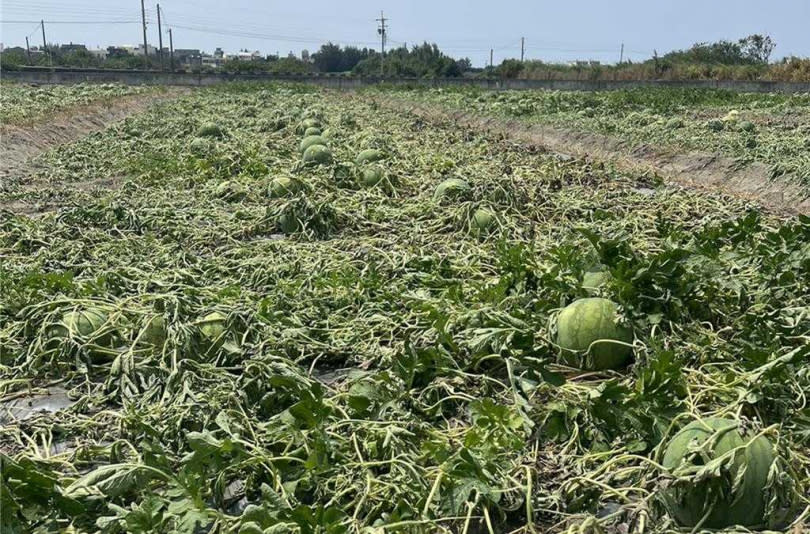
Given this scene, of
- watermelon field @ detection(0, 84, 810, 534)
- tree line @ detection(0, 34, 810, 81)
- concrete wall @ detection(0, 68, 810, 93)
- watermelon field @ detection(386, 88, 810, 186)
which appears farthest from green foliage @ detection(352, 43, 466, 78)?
watermelon field @ detection(0, 84, 810, 534)

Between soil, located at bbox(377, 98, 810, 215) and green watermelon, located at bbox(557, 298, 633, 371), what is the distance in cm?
656

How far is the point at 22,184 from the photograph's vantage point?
35.7 ft

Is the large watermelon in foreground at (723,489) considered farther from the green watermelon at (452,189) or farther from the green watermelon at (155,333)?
the green watermelon at (452,189)

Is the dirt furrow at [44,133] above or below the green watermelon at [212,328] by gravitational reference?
above

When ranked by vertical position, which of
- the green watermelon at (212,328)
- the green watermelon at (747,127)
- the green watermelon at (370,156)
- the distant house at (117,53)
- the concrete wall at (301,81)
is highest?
the distant house at (117,53)

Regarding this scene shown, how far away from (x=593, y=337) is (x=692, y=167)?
9.87 metres

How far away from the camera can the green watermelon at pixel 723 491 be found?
283cm

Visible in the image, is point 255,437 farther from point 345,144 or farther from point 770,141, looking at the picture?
point 770,141

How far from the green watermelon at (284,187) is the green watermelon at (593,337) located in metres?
5.49

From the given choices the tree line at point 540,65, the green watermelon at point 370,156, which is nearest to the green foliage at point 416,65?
the tree line at point 540,65

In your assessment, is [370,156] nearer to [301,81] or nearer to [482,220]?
[482,220]

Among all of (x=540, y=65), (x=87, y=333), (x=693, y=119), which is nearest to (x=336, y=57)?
(x=540, y=65)

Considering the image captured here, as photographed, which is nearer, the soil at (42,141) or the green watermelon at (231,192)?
the green watermelon at (231,192)

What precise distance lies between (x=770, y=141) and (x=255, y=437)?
43.1ft
